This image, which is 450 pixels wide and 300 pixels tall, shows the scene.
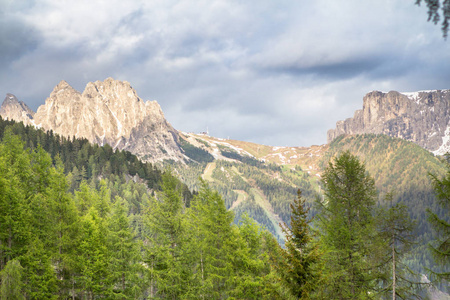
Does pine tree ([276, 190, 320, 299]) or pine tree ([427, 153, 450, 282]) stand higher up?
pine tree ([427, 153, 450, 282])

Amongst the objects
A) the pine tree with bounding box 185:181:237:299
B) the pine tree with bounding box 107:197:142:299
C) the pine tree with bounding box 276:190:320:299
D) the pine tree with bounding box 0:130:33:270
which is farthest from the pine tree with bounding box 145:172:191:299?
the pine tree with bounding box 276:190:320:299

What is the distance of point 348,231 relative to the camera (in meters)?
27.5

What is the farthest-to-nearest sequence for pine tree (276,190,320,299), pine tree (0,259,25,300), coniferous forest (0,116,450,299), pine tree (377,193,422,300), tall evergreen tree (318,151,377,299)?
1. pine tree (0,259,25,300)
2. tall evergreen tree (318,151,377,299)
3. coniferous forest (0,116,450,299)
4. pine tree (377,193,422,300)
5. pine tree (276,190,320,299)

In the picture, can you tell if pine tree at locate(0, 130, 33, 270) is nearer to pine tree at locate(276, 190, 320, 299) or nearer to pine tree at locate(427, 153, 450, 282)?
pine tree at locate(276, 190, 320, 299)

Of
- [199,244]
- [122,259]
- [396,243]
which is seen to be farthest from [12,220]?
[396,243]

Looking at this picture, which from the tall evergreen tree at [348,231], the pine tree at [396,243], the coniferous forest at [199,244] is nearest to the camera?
the pine tree at [396,243]

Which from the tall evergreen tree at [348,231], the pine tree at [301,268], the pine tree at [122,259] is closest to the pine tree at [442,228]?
the tall evergreen tree at [348,231]

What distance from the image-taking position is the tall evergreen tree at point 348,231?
24969mm

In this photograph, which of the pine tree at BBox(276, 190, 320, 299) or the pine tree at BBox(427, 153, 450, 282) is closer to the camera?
the pine tree at BBox(276, 190, 320, 299)

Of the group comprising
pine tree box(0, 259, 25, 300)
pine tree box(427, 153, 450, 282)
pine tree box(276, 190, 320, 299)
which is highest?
pine tree box(427, 153, 450, 282)

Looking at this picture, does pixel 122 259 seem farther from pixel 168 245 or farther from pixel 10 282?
pixel 10 282

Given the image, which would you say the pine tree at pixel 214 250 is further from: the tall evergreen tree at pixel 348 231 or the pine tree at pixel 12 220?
the pine tree at pixel 12 220

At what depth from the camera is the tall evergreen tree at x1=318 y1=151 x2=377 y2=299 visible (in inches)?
983

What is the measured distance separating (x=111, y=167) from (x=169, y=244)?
403ft
